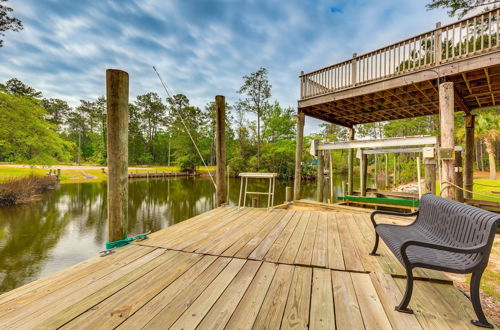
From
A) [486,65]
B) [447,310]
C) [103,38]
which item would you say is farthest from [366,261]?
[103,38]

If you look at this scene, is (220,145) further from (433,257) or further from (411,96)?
(411,96)

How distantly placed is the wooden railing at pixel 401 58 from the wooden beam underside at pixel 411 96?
0.87 ft

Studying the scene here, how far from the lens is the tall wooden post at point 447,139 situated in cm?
455

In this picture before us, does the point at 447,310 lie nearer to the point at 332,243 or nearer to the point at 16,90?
the point at 332,243

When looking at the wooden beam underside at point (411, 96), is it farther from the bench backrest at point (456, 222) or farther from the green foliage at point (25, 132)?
the green foliage at point (25, 132)

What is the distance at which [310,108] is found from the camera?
8250mm

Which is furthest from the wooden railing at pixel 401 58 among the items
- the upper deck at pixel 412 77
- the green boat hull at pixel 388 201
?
the green boat hull at pixel 388 201

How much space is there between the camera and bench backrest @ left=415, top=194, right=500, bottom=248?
151 centimetres

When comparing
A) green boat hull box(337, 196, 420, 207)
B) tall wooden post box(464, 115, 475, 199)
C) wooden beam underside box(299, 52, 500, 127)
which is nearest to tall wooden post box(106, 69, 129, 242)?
wooden beam underside box(299, 52, 500, 127)

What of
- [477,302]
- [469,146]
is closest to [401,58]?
[469,146]

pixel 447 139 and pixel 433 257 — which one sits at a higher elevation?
pixel 447 139

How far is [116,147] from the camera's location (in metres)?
2.79

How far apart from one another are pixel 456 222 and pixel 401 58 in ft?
20.1

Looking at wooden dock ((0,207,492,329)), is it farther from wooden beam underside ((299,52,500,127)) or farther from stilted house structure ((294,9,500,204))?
wooden beam underside ((299,52,500,127))
